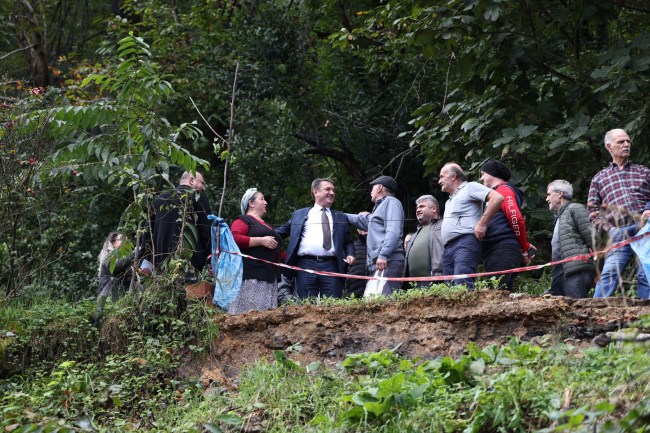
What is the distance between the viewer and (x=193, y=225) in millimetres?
9844

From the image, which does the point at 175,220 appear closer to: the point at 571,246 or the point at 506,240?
the point at 506,240

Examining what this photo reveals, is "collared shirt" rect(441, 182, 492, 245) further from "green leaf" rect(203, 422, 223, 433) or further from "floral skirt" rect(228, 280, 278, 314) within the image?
"green leaf" rect(203, 422, 223, 433)

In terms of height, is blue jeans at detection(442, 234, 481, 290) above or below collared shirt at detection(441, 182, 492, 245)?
below

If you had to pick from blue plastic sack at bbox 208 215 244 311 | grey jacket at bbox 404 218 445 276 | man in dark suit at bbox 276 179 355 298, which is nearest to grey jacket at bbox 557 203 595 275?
grey jacket at bbox 404 218 445 276

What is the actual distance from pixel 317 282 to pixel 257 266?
0.71 m

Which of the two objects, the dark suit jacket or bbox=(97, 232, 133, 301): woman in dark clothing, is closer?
bbox=(97, 232, 133, 301): woman in dark clothing

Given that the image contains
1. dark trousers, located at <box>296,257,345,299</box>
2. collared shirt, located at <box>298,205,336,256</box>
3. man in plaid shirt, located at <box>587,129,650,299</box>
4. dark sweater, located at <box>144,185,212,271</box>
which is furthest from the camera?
collared shirt, located at <box>298,205,336,256</box>

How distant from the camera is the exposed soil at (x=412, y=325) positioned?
821 cm

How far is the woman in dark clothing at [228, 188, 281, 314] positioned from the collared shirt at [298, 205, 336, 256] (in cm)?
31

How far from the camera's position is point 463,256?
393 inches

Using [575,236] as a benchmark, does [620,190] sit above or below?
above

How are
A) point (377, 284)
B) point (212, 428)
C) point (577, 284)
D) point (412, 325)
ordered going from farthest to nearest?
point (377, 284), point (577, 284), point (412, 325), point (212, 428)

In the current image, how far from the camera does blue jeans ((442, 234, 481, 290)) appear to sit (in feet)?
32.6

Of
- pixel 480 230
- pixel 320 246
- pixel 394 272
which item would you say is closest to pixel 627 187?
pixel 480 230
